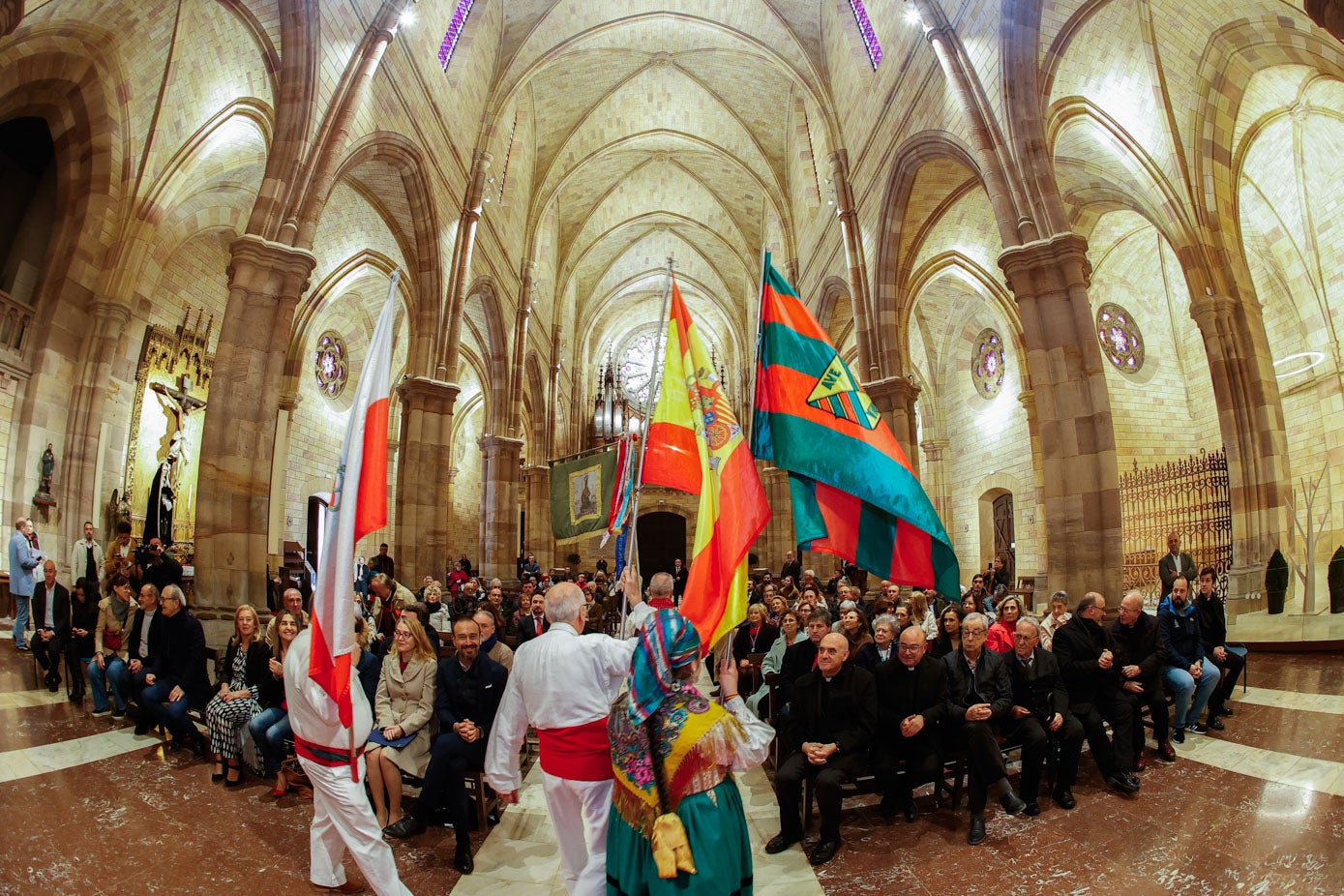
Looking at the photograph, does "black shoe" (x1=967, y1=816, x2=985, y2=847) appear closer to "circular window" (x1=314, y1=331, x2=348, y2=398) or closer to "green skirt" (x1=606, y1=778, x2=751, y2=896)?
"green skirt" (x1=606, y1=778, x2=751, y2=896)

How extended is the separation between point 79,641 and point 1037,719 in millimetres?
7386

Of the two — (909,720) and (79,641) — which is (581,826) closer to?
(909,720)

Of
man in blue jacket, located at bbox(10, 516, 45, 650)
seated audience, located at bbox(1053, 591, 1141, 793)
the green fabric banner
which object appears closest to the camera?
seated audience, located at bbox(1053, 591, 1141, 793)

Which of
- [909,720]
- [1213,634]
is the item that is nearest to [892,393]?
[1213,634]

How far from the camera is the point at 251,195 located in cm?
1348

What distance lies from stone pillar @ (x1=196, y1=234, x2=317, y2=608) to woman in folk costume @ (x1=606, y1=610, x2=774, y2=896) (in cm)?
669

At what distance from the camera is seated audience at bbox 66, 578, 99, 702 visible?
19.8 ft

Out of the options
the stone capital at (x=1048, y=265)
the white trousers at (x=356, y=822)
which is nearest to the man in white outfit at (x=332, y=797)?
the white trousers at (x=356, y=822)

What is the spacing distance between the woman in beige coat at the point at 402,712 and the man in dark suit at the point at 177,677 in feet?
5.39

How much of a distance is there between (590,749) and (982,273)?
15.4 meters

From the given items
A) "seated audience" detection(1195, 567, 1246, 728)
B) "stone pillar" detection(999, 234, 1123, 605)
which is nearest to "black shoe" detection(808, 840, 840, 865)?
"seated audience" detection(1195, 567, 1246, 728)

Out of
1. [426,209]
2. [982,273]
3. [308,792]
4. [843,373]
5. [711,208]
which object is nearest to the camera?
[843,373]

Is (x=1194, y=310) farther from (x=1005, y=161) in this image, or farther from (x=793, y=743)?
(x=793, y=743)

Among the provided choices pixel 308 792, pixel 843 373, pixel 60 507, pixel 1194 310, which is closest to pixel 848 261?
pixel 1194 310
